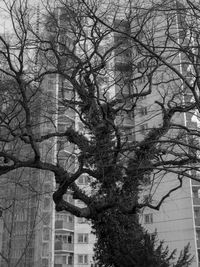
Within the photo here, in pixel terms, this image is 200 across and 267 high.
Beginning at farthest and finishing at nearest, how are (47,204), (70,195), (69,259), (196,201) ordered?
(69,259) < (196,201) < (70,195) < (47,204)

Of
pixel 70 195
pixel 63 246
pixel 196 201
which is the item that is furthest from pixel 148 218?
pixel 63 246

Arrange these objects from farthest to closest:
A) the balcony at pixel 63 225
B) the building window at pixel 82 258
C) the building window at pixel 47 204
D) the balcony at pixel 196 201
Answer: the building window at pixel 82 258 < the balcony at pixel 63 225 < the balcony at pixel 196 201 < the building window at pixel 47 204

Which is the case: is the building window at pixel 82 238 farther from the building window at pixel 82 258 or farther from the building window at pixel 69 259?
the building window at pixel 69 259

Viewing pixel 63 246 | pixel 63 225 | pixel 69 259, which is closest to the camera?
pixel 63 246

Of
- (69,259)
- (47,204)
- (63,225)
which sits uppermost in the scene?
(63,225)

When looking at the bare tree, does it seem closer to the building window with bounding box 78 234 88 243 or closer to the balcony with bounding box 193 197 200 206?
the balcony with bounding box 193 197 200 206

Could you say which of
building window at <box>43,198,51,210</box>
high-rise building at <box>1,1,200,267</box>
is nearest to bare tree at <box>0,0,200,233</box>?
high-rise building at <box>1,1,200,267</box>

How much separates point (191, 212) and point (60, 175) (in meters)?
20.8

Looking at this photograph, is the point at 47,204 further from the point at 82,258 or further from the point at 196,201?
the point at 82,258

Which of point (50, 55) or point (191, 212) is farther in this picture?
point (191, 212)

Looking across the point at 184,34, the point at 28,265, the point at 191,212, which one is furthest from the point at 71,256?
the point at 184,34

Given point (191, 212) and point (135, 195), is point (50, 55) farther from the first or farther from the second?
point (191, 212)

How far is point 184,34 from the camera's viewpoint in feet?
23.2

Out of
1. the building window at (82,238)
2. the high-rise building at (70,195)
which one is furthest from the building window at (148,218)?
the building window at (82,238)
